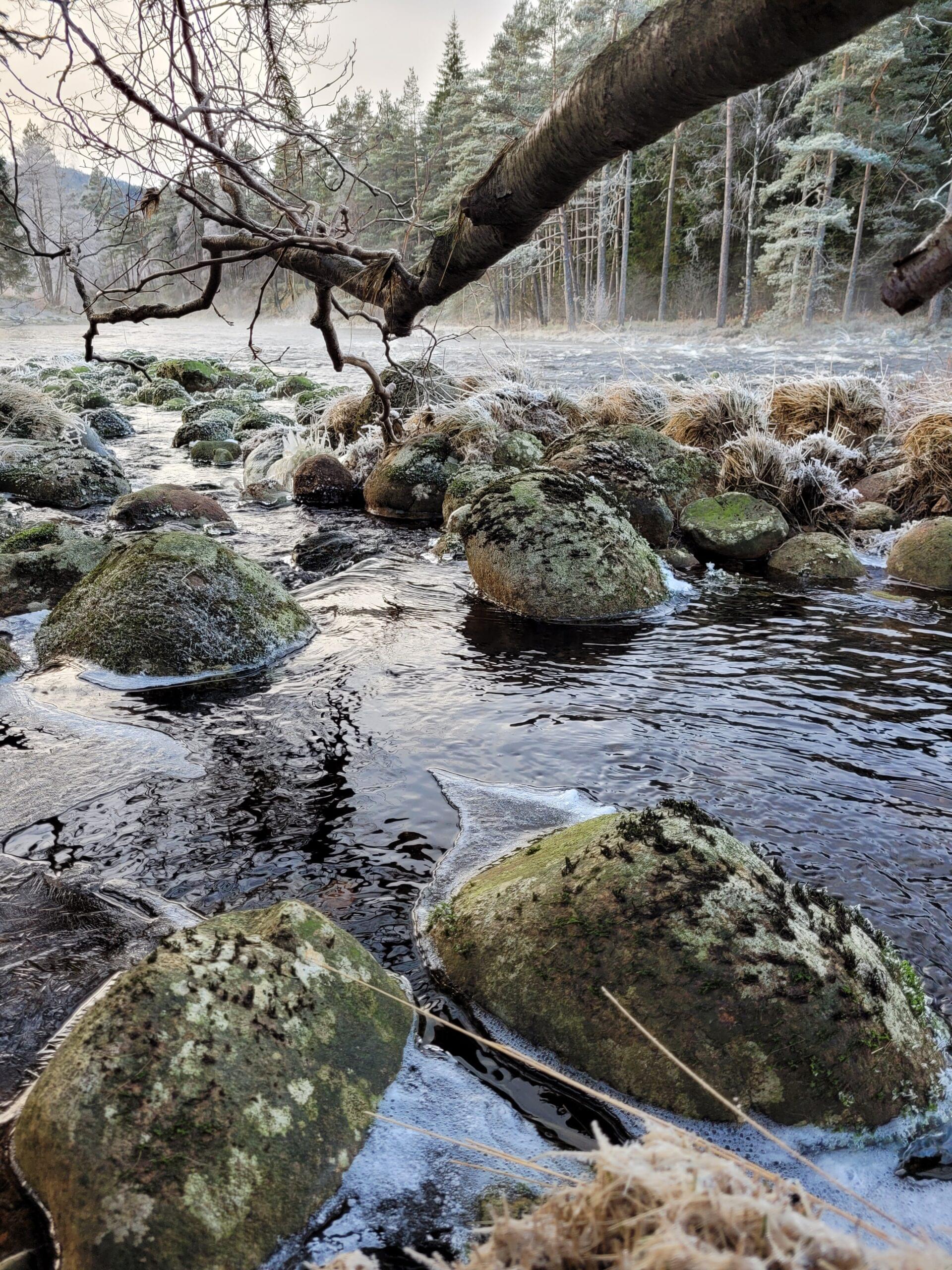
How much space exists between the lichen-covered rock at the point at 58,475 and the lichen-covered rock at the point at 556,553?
18.6 ft

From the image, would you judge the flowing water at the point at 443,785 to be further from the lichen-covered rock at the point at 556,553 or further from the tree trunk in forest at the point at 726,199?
the tree trunk in forest at the point at 726,199

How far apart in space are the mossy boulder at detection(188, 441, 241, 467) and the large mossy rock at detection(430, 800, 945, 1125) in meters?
10.8

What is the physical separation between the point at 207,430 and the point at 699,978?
12.8 m

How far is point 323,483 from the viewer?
970cm

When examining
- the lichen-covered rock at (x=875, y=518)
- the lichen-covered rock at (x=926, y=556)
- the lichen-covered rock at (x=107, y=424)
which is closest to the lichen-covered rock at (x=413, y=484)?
the lichen-covered rock at (x=875, y=518)

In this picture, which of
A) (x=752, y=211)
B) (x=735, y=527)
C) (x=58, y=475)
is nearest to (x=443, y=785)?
(x=735, y=527)

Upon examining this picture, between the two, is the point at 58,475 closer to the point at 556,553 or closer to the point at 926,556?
the point at 556,553

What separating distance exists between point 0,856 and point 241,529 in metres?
5.62

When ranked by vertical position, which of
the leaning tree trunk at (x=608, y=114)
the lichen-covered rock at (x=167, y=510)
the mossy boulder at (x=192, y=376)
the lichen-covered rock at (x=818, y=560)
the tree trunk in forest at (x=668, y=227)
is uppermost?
the tree trunk in forest at (x=668, y=227)

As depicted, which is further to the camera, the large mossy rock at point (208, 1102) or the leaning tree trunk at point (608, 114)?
the leaning tree trunk at point (608, 114)

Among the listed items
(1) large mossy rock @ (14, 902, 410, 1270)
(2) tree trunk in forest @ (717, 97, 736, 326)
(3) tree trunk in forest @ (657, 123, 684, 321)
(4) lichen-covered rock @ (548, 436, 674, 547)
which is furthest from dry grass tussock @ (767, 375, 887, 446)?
(3) tree trunk in forest @ (657, 123, 684, 321)

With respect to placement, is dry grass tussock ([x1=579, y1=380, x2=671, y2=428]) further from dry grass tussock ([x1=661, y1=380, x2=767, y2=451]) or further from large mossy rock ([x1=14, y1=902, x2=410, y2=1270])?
large mossy rock ([x1=14, y1=902, x2=410, y2=1270])

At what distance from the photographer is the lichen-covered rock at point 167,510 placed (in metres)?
8.41

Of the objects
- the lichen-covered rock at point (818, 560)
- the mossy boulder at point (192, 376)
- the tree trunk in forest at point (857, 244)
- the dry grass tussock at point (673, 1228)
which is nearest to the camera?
the dry grass tussock at point (673, 1228)
